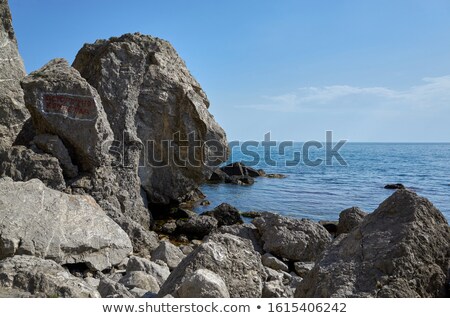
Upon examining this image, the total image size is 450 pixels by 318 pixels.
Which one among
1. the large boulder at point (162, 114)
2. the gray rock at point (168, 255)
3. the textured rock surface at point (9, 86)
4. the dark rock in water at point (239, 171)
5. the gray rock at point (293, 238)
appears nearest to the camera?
the gray rock at point (168, 255)

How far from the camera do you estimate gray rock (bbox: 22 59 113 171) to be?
41.1 ft

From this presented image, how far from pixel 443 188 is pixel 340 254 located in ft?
106

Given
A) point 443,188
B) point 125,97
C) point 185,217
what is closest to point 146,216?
point 185,217

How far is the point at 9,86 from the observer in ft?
47.1

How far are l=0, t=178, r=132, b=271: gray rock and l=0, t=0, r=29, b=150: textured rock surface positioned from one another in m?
6.20

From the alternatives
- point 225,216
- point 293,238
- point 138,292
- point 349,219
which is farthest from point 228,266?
point 225,216

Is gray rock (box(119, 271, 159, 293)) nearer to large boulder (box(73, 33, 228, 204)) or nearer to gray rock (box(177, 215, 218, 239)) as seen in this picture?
gray rock (box(177, 215, 218, 239))

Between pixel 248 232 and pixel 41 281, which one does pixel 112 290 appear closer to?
pixel 41 281

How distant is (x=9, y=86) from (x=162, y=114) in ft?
20.4

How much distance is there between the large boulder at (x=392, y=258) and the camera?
437cm

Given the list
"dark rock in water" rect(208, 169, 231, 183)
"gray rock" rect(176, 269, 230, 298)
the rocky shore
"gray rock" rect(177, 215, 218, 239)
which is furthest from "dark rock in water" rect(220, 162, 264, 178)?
"gray rock" rect(176, 269, 230, 298)

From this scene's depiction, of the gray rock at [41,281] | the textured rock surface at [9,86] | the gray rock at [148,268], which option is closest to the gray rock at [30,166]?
the textured rock surface at [9,86]

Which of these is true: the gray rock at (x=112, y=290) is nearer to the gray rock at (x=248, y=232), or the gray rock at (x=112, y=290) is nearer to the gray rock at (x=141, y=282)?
the gray rock at (x=141, y=282)

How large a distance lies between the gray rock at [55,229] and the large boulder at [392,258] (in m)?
4.80
